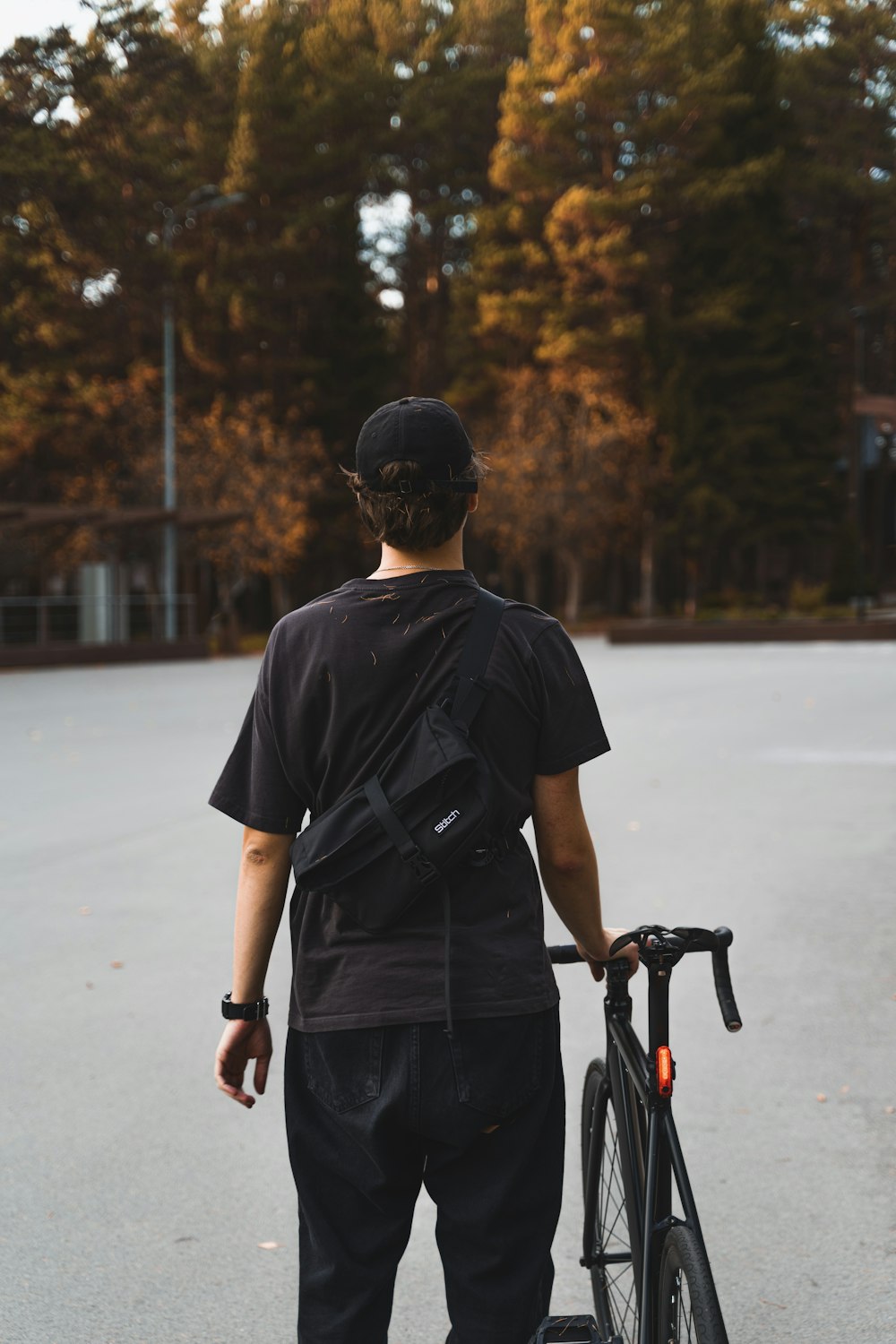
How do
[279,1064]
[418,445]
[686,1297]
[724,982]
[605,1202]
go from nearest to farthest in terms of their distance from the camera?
[686,1297]
[418,445]
[724,982]
[605,1202]
[279,1064]

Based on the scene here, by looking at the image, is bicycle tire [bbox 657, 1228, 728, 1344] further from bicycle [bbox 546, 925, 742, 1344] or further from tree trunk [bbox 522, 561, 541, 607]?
tree trunk [bbox 522, 561, 541, 607]

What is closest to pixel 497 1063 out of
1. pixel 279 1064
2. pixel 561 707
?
pixel 561 707

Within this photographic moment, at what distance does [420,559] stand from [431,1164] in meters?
0.92

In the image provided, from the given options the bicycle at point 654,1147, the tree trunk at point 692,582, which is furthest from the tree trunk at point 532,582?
the bicycle at point 654,1147

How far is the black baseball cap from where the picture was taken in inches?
93.2

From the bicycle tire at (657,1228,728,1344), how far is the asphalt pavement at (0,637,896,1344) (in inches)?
47.9

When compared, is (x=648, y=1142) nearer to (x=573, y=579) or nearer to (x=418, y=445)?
(x=418, y=445)

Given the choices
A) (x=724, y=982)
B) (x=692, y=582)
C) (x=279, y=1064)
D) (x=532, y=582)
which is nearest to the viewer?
(x=724, y=982)

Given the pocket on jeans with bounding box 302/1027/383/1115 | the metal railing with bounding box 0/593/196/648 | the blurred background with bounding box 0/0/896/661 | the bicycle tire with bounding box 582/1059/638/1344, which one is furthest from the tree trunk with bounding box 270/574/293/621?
the pocket on jeans with bounding box 302/1027/383/1115

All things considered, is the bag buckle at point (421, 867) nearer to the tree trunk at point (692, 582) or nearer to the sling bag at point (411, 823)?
the sling bag at point (411, 823)

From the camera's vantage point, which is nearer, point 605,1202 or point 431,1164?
point 431,1164

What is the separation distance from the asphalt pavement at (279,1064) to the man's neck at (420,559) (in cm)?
186

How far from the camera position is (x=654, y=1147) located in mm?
2320

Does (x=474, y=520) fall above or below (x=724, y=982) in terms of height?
above
